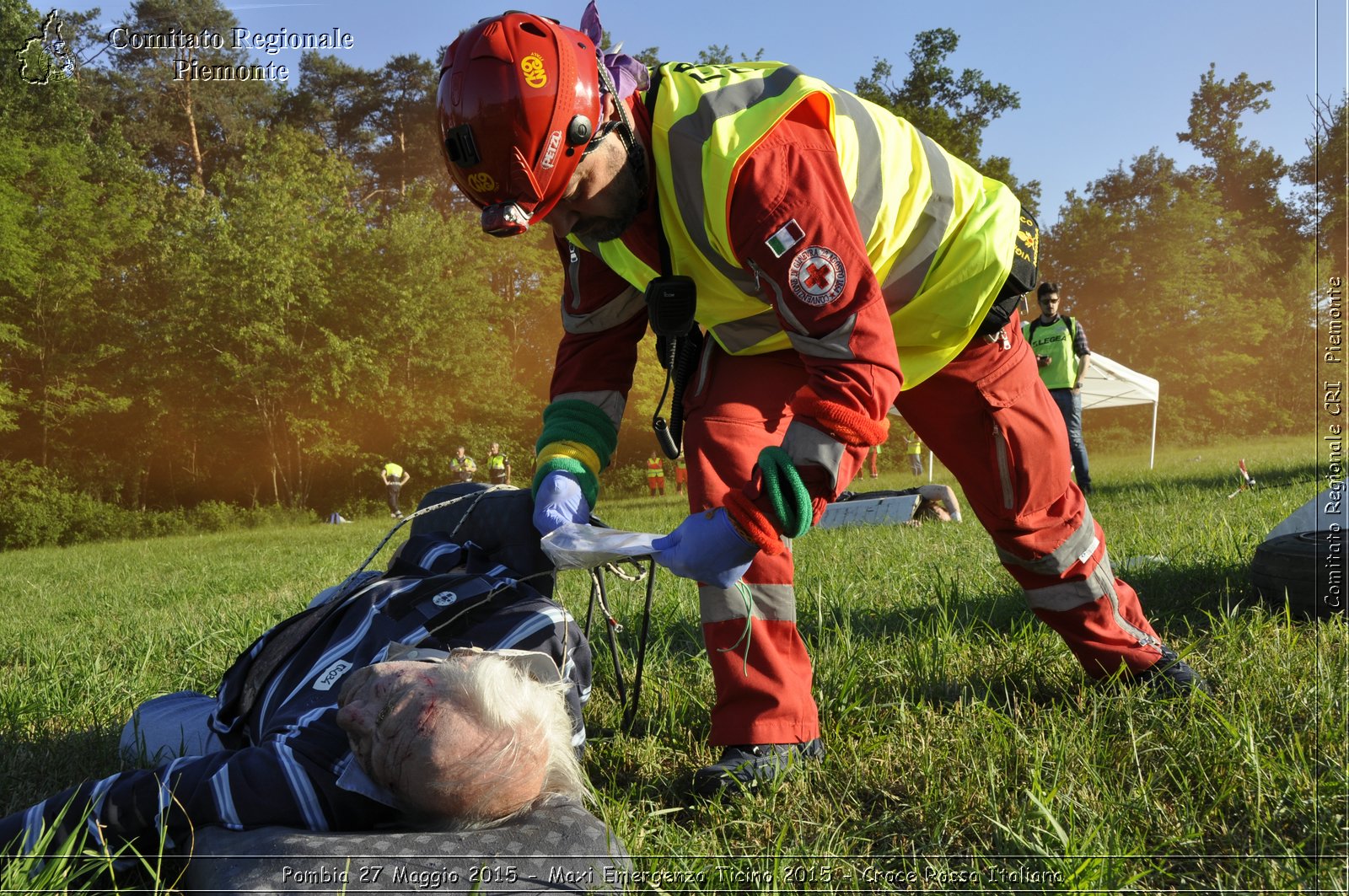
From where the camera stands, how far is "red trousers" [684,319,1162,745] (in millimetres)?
2373

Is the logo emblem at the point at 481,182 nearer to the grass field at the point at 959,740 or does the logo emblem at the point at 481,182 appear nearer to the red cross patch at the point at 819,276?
the red cross patch at the point at 819,276

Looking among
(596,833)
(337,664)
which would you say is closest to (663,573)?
(337,664)

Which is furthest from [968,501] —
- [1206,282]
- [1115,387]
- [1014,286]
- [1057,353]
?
[1206,282]

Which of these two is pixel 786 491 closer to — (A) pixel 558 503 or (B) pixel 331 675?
(A) pixel 558 503

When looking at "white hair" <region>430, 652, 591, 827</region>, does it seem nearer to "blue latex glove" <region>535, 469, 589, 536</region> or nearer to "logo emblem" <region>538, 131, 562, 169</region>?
"blue latex glove" <region>535, 469, 589, 536</region>

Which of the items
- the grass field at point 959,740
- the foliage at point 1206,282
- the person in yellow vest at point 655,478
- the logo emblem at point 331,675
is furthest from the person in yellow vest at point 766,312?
the foliage at point 1206,282

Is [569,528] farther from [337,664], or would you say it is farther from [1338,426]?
[1338,426]

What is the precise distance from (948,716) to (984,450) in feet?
2.47

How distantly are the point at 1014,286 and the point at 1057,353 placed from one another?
8.04 meters

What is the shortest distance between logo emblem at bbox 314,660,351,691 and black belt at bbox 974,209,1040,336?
1.84 m

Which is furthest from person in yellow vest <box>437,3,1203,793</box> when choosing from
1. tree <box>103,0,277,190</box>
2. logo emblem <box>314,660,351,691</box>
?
tree <box>103,0,277,190</box>

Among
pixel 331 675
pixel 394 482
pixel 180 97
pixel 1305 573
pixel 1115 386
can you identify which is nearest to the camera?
pixel 331 675

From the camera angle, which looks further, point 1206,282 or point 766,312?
point 1206,282

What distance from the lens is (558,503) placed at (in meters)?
2.53
